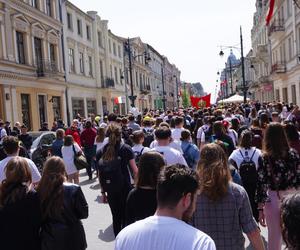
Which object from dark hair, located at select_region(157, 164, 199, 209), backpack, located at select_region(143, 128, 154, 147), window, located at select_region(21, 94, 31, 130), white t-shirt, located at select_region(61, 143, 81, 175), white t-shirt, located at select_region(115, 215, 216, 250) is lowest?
white t-shirt, located at select_region(61, 143, 81, 175)

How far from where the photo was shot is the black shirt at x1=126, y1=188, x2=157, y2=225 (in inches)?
165

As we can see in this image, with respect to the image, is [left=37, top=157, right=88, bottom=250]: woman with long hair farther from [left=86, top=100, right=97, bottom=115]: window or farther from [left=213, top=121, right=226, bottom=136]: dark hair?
[left=86, top=100, right=97, bottom=115]: window

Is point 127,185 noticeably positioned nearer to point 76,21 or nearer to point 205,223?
point 205,223

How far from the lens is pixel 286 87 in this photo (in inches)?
1668

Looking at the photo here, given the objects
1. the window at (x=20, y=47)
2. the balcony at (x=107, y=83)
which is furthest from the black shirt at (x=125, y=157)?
the balcony at (x=107, y=83)

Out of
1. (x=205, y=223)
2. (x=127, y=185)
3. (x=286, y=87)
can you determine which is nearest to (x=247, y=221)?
(x=205, y=223)

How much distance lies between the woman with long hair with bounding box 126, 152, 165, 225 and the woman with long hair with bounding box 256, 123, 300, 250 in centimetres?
139

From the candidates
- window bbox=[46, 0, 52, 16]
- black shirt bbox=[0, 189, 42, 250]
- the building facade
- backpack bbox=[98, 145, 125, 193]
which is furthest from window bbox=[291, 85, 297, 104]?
black shirt bbox=[0, 189, 42, 250]

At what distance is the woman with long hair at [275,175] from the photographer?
484 centimetres

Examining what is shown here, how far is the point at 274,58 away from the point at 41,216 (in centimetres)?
4681

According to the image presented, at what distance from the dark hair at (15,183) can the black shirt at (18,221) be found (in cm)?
6

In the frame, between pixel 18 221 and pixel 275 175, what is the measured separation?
2711mm

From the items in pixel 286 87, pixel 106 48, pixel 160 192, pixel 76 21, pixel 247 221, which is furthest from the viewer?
pixel 106 48

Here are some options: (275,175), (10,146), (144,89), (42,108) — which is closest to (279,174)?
(275,175)
